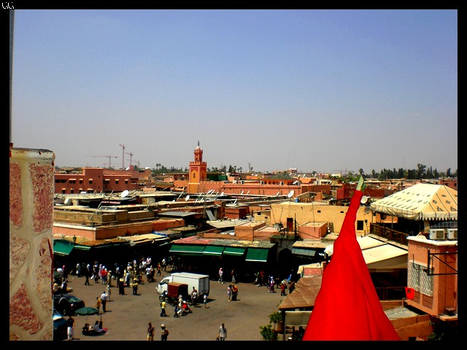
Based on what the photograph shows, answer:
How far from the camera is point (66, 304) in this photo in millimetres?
12328

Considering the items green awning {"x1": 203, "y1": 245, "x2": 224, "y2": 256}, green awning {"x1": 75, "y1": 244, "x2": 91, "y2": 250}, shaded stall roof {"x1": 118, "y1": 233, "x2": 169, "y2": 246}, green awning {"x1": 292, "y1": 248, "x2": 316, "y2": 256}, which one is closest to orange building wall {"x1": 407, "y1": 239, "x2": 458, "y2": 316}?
green awning {"x1": 292, "y1": 248, "x2": 316, "y2": 256}

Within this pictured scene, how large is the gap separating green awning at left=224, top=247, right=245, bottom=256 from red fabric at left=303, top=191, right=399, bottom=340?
13.4 m

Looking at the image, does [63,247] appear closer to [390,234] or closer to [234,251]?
[234,251]

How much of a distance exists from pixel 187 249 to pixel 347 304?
1464cm

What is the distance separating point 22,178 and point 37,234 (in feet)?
1.61

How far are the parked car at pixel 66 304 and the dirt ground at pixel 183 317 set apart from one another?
0.35 metres

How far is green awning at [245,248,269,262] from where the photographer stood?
16.5 meters

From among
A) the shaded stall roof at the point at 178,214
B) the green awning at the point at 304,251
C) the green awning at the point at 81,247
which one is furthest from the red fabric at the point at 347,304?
the shaded stall roof at the point at 178,214

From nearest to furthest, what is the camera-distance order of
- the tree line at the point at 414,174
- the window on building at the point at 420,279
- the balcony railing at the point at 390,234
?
1. the window on building at the point at 420,279
2. the balcony railing at the point at 390,234
3. the tree line at the point at 414,174

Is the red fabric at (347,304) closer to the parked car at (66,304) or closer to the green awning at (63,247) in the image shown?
the parked car at (66,304)

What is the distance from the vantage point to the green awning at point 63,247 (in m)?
17.4
